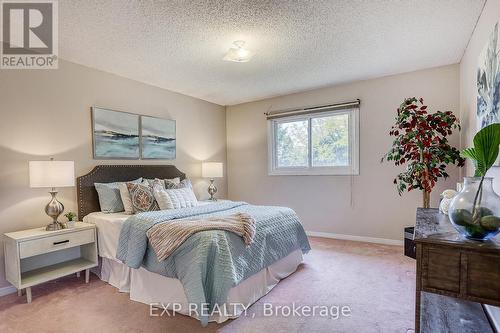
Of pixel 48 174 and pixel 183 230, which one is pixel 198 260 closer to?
pixel 183 230

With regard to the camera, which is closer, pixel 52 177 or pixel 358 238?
pixel 52 177

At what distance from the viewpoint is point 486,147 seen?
130 centimetres

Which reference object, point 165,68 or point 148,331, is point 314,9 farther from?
point 148,331

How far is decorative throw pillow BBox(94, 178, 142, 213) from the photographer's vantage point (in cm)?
321

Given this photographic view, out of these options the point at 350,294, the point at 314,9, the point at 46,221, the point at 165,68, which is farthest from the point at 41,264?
the point at 314,9

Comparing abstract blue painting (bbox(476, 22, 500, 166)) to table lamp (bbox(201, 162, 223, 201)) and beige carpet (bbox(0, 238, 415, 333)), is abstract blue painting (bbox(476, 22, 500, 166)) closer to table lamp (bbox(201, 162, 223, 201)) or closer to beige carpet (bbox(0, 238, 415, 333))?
beige carpet (bbox(0, 238, 415, 333))

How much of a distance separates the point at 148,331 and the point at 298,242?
1.76 meters

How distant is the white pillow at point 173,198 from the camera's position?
10.3ft

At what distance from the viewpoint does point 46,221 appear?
9.72ft

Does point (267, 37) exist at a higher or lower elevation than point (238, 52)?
higher

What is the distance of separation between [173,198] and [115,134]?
4.02 feet

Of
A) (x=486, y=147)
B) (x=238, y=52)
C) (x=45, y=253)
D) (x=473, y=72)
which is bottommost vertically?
(x=45, y=253)

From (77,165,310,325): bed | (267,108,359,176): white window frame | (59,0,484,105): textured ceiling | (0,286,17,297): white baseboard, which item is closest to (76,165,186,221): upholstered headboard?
(77,165,310,325): bed

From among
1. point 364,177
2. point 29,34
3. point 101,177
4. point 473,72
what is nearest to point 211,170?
point 101,177
